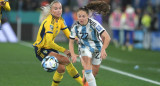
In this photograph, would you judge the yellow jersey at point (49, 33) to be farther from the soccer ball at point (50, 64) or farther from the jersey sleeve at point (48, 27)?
the soccer ball at point (50, 64)

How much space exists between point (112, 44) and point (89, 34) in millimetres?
17577

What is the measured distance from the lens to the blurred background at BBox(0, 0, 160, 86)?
11195 millimetres

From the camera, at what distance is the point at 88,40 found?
8.66 m

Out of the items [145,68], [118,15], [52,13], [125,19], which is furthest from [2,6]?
[118,15]

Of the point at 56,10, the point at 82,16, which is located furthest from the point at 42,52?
the point at 82,16

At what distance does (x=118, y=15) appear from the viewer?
24078mm

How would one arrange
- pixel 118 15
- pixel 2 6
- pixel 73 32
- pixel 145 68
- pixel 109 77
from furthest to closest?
pixel 118 15 → pixel 145 68 → pixel 109 77 → pixel 2 6 → pixel 73 32

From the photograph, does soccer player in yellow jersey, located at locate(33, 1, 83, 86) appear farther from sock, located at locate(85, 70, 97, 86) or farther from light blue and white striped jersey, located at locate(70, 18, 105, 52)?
sock, located at locate(85, 70, 97, 86)

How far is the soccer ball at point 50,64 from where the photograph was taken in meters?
8.34

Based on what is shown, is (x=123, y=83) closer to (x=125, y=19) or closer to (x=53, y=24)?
(x=53, y=24)

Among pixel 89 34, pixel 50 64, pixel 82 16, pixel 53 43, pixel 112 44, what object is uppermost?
pixel 82 16

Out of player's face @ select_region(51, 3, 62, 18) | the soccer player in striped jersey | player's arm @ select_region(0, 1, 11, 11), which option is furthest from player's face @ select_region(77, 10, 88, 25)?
player's arm @ select_region(0, 1, 11, 11)

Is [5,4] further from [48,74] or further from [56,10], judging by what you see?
[48,74]

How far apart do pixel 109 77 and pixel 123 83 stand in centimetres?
115
